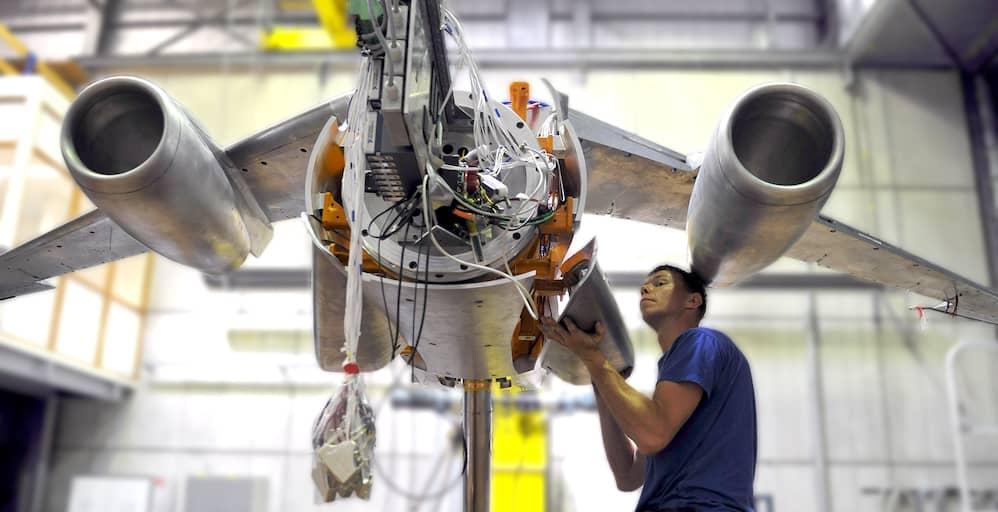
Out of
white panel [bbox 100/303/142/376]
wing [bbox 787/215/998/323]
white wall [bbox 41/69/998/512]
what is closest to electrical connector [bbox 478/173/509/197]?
wing [bbox 787/215/998/323]

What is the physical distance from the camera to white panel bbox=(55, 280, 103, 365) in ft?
30.1

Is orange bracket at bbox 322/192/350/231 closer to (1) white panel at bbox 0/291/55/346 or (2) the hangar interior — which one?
(2) the hangar interior

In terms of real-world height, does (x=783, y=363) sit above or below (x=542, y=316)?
above

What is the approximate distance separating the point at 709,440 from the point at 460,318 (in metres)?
0.80

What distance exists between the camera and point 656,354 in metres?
9.48

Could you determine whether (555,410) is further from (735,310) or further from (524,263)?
(524,263)

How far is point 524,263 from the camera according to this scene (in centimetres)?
240

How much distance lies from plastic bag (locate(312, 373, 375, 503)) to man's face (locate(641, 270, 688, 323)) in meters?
1.20

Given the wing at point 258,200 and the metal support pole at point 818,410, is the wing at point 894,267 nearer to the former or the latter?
the wing at point 258,200

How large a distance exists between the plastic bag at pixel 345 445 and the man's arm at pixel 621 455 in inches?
50.3

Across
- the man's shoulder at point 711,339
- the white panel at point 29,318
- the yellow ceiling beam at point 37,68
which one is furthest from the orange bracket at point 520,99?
the yellow ceiling beam at point 37,68

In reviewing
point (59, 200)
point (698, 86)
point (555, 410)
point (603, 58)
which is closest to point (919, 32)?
point (698, 86)

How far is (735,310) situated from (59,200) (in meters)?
8.17

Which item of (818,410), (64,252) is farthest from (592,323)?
(818,410)
